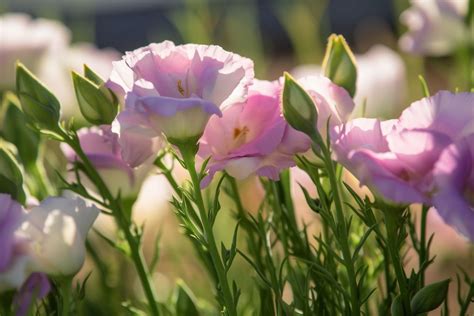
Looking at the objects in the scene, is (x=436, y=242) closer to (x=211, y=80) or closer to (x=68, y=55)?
(x=68, y=55)

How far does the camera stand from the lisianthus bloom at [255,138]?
1.75 feet

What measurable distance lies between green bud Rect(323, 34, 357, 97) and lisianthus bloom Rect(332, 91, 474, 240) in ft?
0.34

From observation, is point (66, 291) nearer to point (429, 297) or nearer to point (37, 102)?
Result: point (37, 102)

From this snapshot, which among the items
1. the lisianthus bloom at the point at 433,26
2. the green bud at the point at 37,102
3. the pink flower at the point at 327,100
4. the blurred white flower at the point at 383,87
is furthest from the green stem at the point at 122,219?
the blurred white flower at the point at 383,87

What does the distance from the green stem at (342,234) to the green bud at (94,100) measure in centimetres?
15

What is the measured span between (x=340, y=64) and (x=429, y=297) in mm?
175

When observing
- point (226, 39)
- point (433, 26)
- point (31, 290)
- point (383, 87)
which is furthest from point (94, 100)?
point (226, 39)

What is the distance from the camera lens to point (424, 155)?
48 centimetres

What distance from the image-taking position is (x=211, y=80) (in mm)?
522

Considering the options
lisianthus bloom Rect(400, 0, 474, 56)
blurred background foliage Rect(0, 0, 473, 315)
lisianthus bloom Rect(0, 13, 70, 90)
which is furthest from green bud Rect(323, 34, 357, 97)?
lisianthus bloom Rect(0, 13, 70, 90)

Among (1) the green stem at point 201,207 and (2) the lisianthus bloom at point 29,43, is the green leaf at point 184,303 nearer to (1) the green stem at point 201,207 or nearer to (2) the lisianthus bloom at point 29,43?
(1) the green stem at point 201,207

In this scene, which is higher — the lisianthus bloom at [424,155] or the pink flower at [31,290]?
the lisianthus bloom at [424,155]

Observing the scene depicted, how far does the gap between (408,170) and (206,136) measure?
13cm

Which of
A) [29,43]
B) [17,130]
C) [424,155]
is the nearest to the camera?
[424,155]
